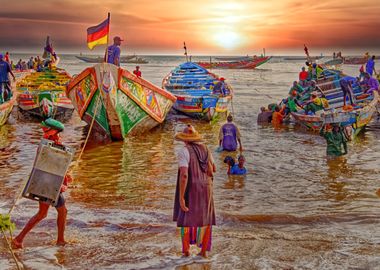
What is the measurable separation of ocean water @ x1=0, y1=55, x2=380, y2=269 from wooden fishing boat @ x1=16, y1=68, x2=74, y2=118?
4937 millimetres

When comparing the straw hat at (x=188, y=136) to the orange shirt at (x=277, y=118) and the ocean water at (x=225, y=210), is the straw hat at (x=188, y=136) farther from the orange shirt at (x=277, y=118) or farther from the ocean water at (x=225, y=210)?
the orange shirt at (x=277, y=118)

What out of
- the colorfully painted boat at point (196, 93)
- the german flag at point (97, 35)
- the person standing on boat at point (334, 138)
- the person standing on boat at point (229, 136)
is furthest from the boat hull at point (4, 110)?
the person standing on boat at point (334, 138)

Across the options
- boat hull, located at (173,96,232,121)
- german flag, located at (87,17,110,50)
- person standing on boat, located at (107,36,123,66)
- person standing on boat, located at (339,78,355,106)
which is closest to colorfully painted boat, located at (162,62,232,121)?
boat hull, located at (173,96,232,121)

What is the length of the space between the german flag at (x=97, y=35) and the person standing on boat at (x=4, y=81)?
19.4 ft

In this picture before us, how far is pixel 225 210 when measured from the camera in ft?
28.2

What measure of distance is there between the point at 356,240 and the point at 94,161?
740cm

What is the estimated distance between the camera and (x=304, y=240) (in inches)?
278

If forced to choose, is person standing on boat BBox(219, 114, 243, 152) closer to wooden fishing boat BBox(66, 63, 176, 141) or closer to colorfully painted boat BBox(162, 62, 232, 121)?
wooden fishing boat BBox(66, 63, 176, 141)

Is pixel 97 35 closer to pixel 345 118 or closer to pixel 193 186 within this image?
pixel 345 118

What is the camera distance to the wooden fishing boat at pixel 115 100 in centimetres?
1488

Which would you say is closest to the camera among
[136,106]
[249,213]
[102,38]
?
[249,213]

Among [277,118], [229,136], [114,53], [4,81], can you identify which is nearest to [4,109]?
[4,81]

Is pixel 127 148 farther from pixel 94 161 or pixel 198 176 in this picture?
pixel 198 176

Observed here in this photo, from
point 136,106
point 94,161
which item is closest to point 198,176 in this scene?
point 94,161
